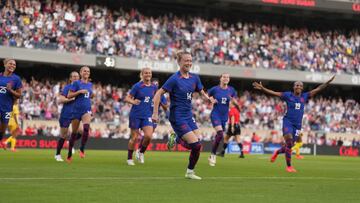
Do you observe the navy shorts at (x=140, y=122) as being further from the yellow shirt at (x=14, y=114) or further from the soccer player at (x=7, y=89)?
the yellow shirt at (x=14, y=114)

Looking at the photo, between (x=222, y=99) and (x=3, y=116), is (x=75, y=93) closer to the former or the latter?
(x=3, y=116)

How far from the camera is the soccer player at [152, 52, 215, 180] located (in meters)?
14.8

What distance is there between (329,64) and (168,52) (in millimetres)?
14136

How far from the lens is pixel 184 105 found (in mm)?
15086

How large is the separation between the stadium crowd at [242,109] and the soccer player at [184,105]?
2556cm

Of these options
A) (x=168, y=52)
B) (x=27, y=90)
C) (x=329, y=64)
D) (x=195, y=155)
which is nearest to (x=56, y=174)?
(x=195, y=155)

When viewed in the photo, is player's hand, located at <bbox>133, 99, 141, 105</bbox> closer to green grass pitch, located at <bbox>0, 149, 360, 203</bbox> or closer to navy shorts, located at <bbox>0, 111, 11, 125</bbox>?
green grass pitch, located at <bbox>0, 149, 360, 203</bbox>

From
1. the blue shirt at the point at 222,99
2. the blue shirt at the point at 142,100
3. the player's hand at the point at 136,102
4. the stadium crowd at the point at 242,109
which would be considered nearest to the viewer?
the player's hand at the point at 136,102

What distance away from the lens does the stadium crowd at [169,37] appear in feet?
139

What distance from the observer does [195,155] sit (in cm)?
1480

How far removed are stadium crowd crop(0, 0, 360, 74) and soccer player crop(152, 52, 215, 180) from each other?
27.5 metres

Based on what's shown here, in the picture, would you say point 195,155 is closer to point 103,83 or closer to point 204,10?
point 103,83

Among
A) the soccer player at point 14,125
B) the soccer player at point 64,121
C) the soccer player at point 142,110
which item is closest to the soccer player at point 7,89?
the soccer player at point 64,121

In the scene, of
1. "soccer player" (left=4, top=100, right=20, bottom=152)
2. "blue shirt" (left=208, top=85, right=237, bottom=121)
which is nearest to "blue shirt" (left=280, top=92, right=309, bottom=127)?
"blue shirt" (left=208, top=85, right=237, bottom=121)
